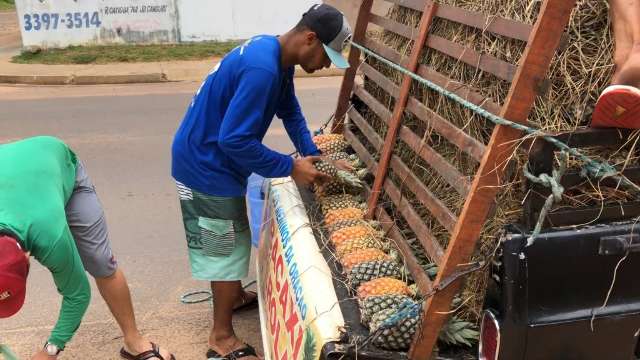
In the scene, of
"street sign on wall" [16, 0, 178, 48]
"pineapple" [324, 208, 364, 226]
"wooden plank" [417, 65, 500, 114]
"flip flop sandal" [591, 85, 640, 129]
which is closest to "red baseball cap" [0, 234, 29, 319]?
"pineapple" [324, 208, 364, 226]

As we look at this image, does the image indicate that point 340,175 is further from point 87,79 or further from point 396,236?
point 87,79

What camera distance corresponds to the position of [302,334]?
6.59 ft

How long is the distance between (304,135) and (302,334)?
162 cm

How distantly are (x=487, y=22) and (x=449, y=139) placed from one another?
1.38ft

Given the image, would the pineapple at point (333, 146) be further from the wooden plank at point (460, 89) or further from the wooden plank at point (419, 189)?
the wooden plank at point (460, 89)

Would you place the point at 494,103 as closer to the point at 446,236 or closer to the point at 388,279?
the point at 446,236

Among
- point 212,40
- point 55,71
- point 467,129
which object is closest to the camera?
point 467,129

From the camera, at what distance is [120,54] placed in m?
14.0

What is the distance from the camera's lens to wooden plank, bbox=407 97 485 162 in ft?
6.11

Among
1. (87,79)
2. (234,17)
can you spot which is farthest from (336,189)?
(234,17)

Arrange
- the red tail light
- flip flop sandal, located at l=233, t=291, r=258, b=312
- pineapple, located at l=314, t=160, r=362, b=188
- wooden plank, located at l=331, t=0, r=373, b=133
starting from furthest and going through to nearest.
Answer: flip flop sandal, located at l=233, t=291, r=258, b=312 < wooden plank, located at l=331, t=0, r=373, b=133 < pineapple, located at l=314, t=160, r=362, b=188 < the red tail light

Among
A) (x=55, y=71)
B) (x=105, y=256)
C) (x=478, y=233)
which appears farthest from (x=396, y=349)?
(x=55, y=71)

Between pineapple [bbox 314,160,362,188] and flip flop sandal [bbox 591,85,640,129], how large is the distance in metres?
1.35

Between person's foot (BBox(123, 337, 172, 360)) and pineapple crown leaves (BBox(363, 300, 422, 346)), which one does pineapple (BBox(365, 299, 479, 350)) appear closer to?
pineapple crown leaves (BBox(363, 300, 422, 346))
